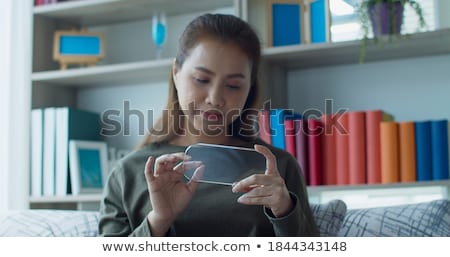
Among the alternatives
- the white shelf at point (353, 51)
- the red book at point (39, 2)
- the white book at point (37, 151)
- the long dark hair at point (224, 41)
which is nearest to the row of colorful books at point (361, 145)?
the white shelf at point (353, 51)

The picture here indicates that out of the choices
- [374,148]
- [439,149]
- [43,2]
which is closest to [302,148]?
[374,148]

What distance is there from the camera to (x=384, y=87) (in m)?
1.18

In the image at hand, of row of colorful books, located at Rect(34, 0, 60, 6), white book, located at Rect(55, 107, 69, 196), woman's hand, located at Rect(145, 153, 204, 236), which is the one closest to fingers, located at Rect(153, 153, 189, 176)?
woman's hand, located at Rect(145, 153, 204, 236)

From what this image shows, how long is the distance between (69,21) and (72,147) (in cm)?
36

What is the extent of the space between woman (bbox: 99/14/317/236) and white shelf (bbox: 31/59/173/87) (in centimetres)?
51

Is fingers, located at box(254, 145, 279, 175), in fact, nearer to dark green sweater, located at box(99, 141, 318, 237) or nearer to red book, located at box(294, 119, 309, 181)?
dark green sweater, located at box(99, 141, 318, 237)

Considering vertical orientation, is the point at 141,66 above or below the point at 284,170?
above

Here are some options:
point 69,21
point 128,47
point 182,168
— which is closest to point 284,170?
point 182,168

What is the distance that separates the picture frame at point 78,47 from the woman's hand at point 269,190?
829 mm

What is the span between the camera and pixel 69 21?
4.87 feet

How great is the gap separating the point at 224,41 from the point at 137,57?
73 cm

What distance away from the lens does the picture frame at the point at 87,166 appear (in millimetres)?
1312

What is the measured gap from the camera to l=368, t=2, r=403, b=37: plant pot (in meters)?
1.07
